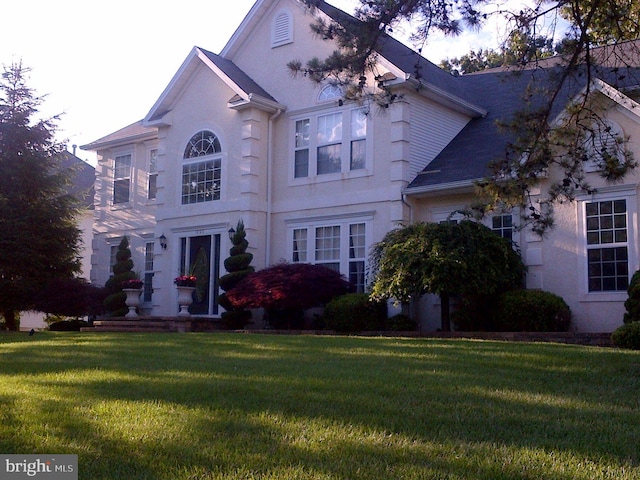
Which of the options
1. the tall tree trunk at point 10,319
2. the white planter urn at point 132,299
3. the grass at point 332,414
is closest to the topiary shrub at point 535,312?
the grass at point 332,414

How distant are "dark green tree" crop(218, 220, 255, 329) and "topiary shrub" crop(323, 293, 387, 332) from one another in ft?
9.20

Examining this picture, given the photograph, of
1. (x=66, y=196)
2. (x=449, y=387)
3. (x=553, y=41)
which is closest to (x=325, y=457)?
(x=449, y=387)

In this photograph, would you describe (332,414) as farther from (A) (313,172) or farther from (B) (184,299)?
(B) (184,299)

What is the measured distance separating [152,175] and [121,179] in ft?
4.80

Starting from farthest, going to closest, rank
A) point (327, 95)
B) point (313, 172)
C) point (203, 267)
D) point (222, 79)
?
point (203, 267) < point (222, 79) < point (313, 172) < point (327, 95)

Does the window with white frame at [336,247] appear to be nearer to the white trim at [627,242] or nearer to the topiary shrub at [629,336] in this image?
the white trim at [627,242]

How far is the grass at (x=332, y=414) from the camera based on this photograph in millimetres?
4930

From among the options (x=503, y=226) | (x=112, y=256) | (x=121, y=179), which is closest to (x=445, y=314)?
(x=503, y=226)

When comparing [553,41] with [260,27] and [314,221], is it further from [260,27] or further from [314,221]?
[260,27]

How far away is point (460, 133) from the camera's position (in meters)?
19.0

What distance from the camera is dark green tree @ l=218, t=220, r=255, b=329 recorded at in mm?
18391

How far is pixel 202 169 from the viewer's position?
20.4 m

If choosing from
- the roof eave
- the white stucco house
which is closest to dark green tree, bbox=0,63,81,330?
the white stucco house

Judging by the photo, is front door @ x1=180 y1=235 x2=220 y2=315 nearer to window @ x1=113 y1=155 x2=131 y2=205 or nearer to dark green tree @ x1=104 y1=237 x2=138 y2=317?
dark green tree @ x1=104 y1=237 x2=138 y2=317
